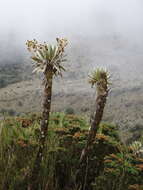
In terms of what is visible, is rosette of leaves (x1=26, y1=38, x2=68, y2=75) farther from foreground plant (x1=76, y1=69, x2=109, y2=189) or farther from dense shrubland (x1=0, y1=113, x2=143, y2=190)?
dense shrubland (x1=0, y1=113, x2=143, y2=190)

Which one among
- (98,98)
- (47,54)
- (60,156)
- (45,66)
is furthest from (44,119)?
(60,156)

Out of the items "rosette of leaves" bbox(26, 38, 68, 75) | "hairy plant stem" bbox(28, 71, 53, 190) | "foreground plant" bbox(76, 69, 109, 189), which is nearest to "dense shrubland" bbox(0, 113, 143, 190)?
"hairy plant stem" bbox(28, 71, 53, 190)

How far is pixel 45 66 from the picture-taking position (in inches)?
180

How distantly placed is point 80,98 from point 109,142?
214 ft

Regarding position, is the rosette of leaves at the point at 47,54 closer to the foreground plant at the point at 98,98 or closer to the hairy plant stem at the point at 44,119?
the hairy plant stem at the point at 44,119

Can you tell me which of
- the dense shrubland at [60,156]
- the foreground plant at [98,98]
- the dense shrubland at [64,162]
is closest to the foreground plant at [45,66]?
the dense shrubland at [60,156]

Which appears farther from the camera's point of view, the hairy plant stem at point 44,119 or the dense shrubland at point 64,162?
the dense shrubland at point 64,162

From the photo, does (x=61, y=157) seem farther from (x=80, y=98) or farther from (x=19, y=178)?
(x=80, y=98)

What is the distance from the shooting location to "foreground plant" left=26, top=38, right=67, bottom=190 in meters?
4.49

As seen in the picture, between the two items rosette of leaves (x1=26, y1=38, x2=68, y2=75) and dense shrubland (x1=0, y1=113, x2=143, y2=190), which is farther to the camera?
dense shrubland (x1=0, y1=113, x2=143, y2=190)

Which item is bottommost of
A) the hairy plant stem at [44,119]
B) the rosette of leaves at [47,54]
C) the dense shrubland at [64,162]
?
the dense shrubland at [64,162]

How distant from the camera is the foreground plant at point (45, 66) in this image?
4.49 meters

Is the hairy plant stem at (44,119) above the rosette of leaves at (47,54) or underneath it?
underneath

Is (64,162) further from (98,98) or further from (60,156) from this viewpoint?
(98,98)
